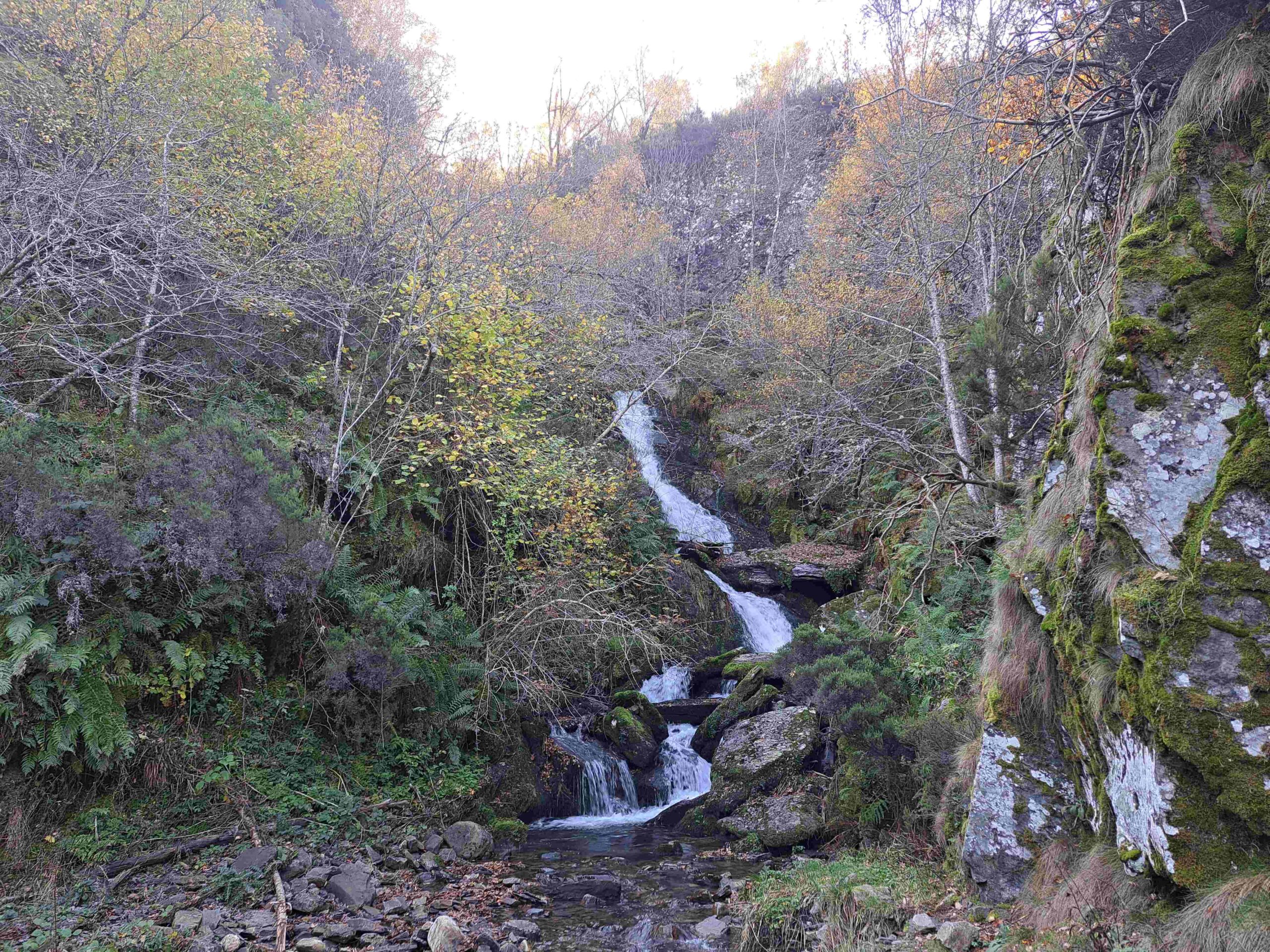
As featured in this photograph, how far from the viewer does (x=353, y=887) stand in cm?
618

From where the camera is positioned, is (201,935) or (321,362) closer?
(201,935)

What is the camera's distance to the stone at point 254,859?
600 cm

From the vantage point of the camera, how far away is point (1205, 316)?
4.04 m

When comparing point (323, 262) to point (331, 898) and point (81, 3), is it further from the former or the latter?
point (331, 898)

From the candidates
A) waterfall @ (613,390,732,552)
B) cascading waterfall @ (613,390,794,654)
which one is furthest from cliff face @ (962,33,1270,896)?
waterfall @ (613,390,732,552)

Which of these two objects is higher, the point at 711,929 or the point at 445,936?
the point at 445,936

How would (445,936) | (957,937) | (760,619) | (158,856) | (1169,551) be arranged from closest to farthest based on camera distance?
(1169,551) → (957,937) → (445,936) → (158,856) → (760,619)

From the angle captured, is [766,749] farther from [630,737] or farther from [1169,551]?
[1169,551]

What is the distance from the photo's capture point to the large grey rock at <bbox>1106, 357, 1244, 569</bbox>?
3.83 m


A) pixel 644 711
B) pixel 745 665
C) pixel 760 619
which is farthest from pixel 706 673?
pixel 760 619

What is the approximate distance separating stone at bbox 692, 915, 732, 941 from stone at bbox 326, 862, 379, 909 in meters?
2.84

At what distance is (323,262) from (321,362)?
1491 millimetres

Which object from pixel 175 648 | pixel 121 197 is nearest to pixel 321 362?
pixel 121 197

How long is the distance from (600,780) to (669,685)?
2.94 m
